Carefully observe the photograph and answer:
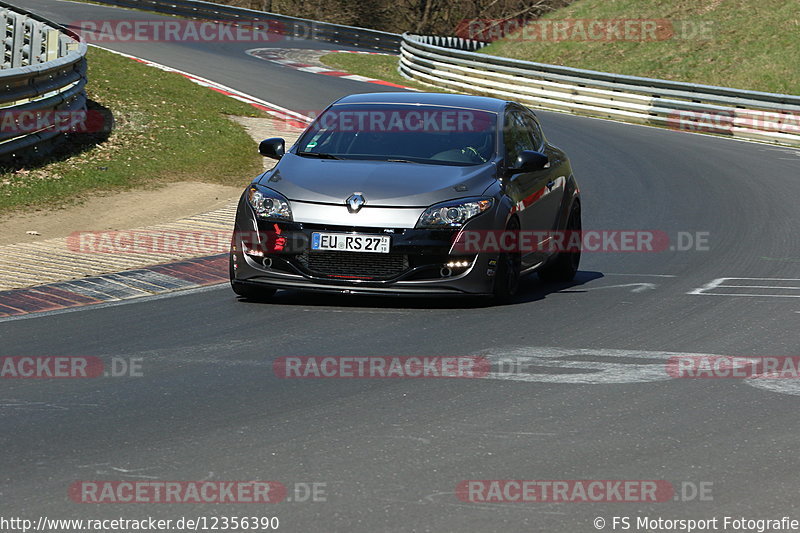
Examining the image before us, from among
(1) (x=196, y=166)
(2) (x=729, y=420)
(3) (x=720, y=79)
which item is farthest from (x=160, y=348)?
(3) (x=720, y=79)

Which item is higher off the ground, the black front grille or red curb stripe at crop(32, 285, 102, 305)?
the black front grille

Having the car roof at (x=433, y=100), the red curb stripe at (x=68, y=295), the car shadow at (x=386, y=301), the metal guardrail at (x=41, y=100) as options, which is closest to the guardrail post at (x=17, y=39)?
the metal guardrail at (x=41, y=100)

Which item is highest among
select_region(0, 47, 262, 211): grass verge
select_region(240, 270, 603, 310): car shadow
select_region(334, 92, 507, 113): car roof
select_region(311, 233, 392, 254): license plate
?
select_region(334, 92, 507, 113): car roof

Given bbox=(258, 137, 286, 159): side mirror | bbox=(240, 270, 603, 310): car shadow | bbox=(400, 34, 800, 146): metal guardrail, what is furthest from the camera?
bbox=(400, 34, 800, 146): metal guardrail

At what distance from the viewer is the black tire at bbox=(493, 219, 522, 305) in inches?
383

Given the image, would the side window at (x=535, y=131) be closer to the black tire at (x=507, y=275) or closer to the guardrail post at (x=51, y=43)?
the black tire at (x=507, y=275)

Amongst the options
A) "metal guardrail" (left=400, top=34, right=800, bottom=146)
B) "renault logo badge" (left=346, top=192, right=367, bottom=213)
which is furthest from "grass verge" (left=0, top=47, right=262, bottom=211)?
"metal guardrail" (left=400, top=34, right=800, bottom=146)

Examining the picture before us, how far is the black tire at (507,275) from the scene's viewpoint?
972 centimetres

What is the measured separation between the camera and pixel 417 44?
36.2 m

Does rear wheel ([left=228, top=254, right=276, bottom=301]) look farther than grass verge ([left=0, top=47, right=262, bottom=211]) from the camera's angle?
No

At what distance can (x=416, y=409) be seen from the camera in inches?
262

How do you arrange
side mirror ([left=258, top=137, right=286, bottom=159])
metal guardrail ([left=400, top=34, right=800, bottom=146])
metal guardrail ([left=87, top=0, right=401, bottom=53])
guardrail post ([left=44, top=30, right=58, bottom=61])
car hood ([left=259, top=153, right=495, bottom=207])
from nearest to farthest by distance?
car hood ([left=259, top=153, right=495, bottom=207])
side mirror ([left=258, top=137, right=286, bottom=159])
guardrail post ([left=44, top=30, right=58, bottom=61])
metal guardrail ([left=400, top=34, right=800, bottom=146])
metal guardrail ([left=87, top=0, right=401, bottom=53])

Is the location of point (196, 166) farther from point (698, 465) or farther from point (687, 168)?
point (698, 465)

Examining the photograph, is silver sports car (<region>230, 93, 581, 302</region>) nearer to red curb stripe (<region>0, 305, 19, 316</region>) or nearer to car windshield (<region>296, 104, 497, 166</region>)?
car windshield (<region>296, 104, 497, 166</region>)
